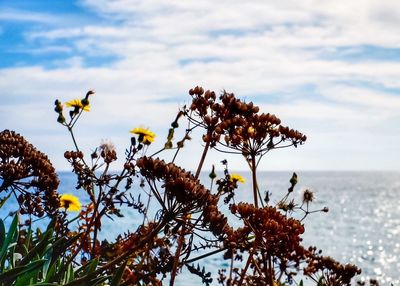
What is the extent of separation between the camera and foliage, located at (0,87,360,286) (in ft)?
12.6

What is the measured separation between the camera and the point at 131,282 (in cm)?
407

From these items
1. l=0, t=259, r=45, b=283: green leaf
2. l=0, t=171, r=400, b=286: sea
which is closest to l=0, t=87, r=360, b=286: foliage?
l=0, t=259, r=45, b=283: green leaf

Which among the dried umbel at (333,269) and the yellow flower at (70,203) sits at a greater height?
the yellow flower at (70,203)

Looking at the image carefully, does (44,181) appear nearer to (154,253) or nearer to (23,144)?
(23,144)

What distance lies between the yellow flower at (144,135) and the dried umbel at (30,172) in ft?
2.93

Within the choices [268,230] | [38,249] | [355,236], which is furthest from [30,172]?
[355,236]

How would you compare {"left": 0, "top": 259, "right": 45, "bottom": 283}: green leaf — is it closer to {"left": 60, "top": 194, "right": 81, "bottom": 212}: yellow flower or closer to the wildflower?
{"left": 60, "top": 194, "right": 81, "bottom": 212}: yellow flower

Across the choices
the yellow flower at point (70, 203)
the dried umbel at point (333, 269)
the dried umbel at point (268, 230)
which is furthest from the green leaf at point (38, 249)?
the yellow flower at point (70, 203)

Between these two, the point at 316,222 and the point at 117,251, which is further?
the point at 316,222

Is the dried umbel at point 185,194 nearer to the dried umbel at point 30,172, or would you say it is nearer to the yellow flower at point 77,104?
the dried umbel at point 30,172

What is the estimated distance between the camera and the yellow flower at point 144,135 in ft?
17.9

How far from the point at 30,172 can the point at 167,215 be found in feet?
4.36

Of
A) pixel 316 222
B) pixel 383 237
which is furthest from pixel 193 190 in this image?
pixel 316 222

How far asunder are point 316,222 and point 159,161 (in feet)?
300
